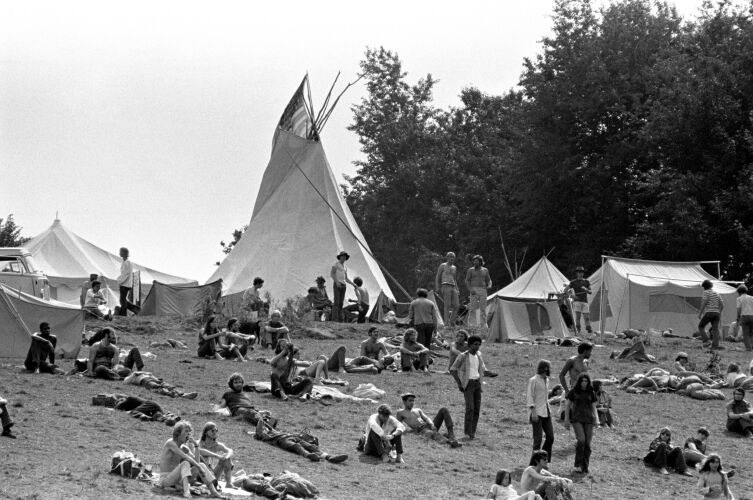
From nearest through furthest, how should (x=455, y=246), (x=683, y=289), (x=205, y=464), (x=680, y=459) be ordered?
1. (x=205, y=464)
2. (x=680, y=459)
3. (x=683, y=289)
4. (x=455, y=246)

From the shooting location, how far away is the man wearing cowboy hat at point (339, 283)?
33.6m

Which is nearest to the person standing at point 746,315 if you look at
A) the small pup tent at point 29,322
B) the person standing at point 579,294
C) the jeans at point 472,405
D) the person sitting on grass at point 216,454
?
the person standing at point 579,294

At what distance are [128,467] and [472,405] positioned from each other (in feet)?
20.1

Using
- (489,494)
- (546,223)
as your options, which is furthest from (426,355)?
(546,223)

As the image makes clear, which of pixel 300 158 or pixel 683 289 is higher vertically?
pixel 300 158

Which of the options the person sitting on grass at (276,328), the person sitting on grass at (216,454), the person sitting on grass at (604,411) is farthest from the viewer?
the person sitting on grass at (276,328)

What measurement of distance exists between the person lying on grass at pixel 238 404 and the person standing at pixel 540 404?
3904 millimetres

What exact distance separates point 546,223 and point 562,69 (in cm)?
586

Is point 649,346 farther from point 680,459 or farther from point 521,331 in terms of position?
point 680,459

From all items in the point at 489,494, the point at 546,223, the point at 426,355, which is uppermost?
the point at 546,223

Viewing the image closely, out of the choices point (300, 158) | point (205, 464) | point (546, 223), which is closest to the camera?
point (205, 464)

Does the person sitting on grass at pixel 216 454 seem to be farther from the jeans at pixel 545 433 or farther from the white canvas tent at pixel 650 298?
the white canvas tent at pixel 650 298

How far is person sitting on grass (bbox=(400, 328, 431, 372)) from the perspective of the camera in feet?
86.0

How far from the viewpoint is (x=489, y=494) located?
691 inches
